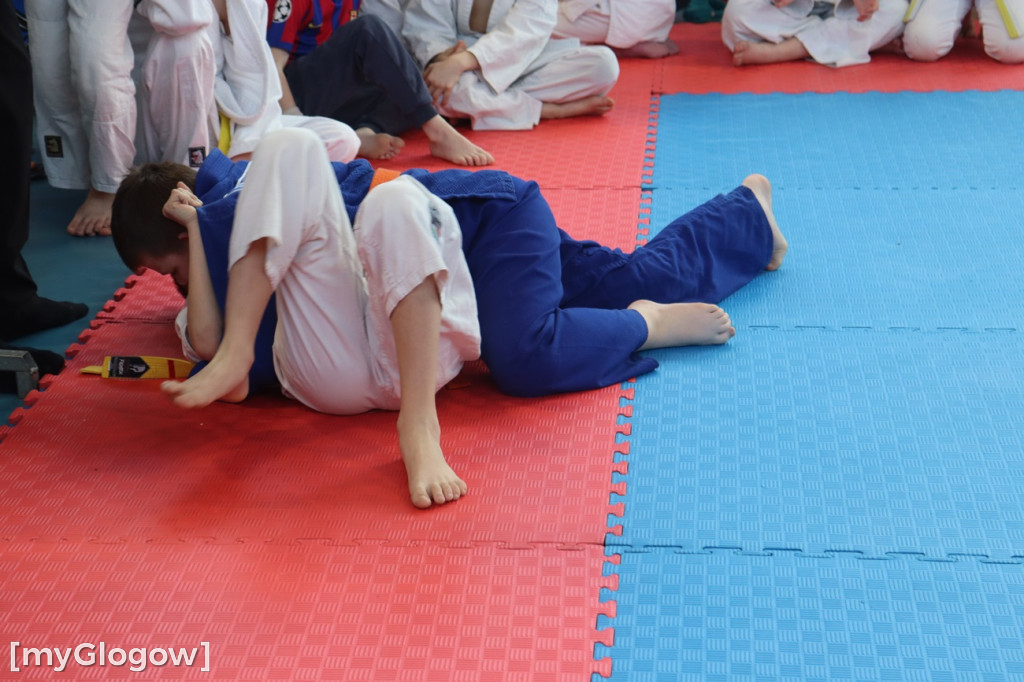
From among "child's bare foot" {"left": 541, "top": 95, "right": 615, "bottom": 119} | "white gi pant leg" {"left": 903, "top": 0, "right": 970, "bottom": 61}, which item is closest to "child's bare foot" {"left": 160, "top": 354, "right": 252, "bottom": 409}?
"child's bare foot" {"left": 541, "top": 95, "right": 615, "bottom": 119}

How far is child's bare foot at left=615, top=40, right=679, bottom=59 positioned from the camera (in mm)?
4820

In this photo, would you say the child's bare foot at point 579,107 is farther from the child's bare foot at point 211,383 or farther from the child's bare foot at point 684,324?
the child's bare foot at point 211,383

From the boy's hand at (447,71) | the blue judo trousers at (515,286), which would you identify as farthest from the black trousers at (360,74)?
the blue judo trousers at (515,286)

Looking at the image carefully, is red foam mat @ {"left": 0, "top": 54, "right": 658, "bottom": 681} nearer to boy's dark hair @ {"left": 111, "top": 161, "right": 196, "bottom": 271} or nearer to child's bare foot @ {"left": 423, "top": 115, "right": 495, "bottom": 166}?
boy's dark hair @ {"left": 111, "top": 161, "right": 196, "bottom": 271}

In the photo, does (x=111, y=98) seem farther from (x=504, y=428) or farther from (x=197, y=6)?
(x=504, y=428)

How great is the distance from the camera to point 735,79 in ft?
14.6

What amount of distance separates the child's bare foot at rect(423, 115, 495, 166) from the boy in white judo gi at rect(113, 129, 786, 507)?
1.32 m

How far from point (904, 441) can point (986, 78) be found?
2707 millimetres

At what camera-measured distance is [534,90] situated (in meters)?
4.08

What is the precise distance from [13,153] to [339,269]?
1.02 meters

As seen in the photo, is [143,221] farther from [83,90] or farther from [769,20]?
[769,20]

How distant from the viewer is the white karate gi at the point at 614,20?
4.67 meters

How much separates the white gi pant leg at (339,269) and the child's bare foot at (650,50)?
116 inches

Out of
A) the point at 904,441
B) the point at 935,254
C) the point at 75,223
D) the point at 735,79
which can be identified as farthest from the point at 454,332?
the point at 735,79
